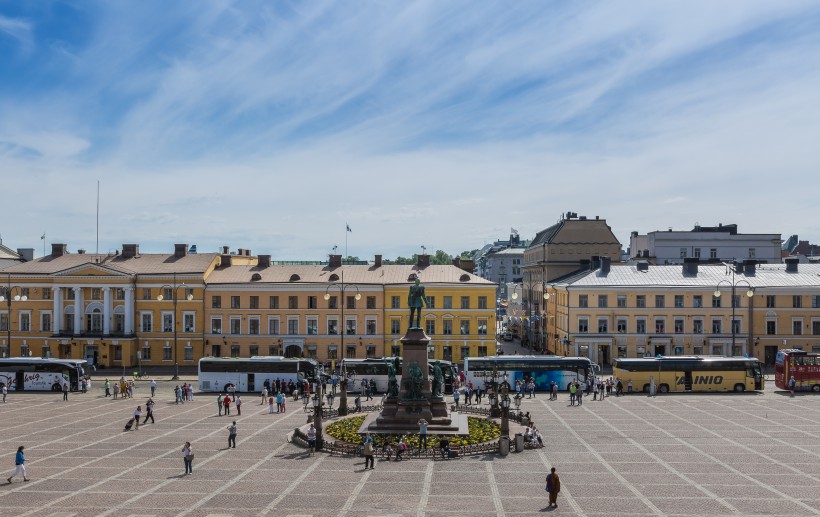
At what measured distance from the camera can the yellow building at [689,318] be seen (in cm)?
7962

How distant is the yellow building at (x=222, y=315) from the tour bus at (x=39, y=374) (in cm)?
1625

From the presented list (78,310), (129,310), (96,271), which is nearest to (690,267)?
(129,310)

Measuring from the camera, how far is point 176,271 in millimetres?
81312

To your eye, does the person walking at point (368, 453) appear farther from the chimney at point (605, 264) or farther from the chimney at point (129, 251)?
the chimney at point (129, 251)

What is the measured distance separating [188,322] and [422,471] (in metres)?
53.1

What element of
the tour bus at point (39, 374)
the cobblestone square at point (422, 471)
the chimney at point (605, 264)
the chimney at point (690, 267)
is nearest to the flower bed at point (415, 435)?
the cobblestone square at point (422, 471)

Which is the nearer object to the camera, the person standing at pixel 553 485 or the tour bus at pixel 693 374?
the person standing at pixel 553 485

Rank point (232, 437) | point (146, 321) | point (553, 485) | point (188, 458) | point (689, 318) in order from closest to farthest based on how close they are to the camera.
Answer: point (553, 485)
point (188, 458)
point (232, 437)
point (689, 318)
point (146, 321)

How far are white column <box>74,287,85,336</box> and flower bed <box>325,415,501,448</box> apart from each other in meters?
46.8

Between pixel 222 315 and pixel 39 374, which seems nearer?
pixel 39 374

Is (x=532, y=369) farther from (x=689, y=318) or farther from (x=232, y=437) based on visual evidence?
(x=232, y=437)

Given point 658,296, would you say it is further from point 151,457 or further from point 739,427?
point 151,457

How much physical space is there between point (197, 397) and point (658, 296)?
1869 inches

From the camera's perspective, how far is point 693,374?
60.7 meters
